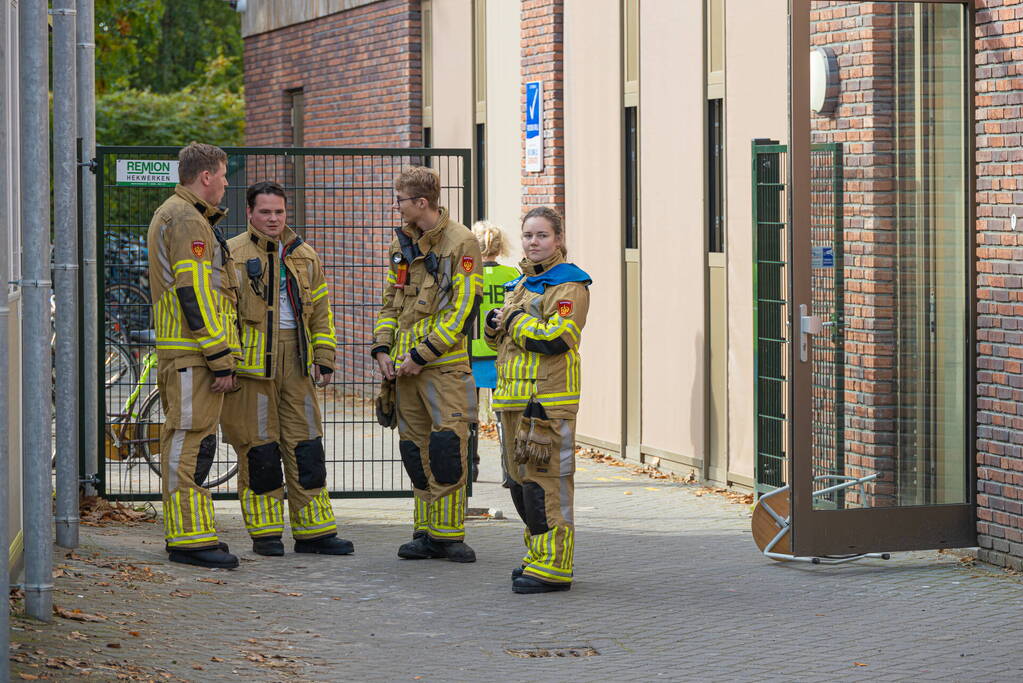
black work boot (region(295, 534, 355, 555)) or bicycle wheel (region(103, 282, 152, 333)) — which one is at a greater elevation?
bicycle wheel (region(103, 282, 152, 333))

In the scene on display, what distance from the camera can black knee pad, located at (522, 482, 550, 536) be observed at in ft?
26.6

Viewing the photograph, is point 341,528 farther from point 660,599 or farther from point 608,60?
point 608,60

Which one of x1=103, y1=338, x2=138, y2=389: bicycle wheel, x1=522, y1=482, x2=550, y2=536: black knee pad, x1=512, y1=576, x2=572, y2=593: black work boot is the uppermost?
x1=103, y1=338, x2=138, y2=389: bicycle wheel

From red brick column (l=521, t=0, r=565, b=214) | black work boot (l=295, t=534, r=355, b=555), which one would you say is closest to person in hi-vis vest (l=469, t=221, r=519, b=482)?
black work boot (l=295, t=534, r=355, b=555)

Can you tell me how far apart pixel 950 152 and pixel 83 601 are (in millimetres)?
5053

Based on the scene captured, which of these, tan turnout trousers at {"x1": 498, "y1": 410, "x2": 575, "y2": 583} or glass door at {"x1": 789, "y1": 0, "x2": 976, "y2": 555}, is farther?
glass door at {"x1": 789, "y1": 0, "x2": 976, "y2": 555}

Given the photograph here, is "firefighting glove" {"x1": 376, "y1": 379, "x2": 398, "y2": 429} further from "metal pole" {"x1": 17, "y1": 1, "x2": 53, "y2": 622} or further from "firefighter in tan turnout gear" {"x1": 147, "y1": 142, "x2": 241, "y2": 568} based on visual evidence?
"metal pole" {"x1": 17, "y1": 1, "x2": 53, "y2": 622}

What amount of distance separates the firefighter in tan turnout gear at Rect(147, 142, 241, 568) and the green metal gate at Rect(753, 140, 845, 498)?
295cm

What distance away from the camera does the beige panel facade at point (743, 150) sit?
1112 centimetres

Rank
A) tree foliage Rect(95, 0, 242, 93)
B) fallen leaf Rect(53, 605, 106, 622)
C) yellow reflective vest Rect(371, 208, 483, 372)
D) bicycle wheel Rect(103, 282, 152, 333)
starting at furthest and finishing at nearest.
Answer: tree foliage Rect(95, 0, 242, 93) < bicycle wheel Rect(103, 282, 152, 333) < yellow reflective vest Rect(371, 208, 483, 372) < fallen leaf Rect(53, 605, 106, 622)

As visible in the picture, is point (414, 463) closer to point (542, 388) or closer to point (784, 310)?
point (542, 388)

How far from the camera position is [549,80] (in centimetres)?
1468

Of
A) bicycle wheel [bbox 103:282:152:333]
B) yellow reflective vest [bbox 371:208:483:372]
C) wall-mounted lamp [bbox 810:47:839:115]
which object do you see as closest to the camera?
yellow reflective vest [bbox 371:208:483:372]

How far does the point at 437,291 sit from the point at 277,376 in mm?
1026
